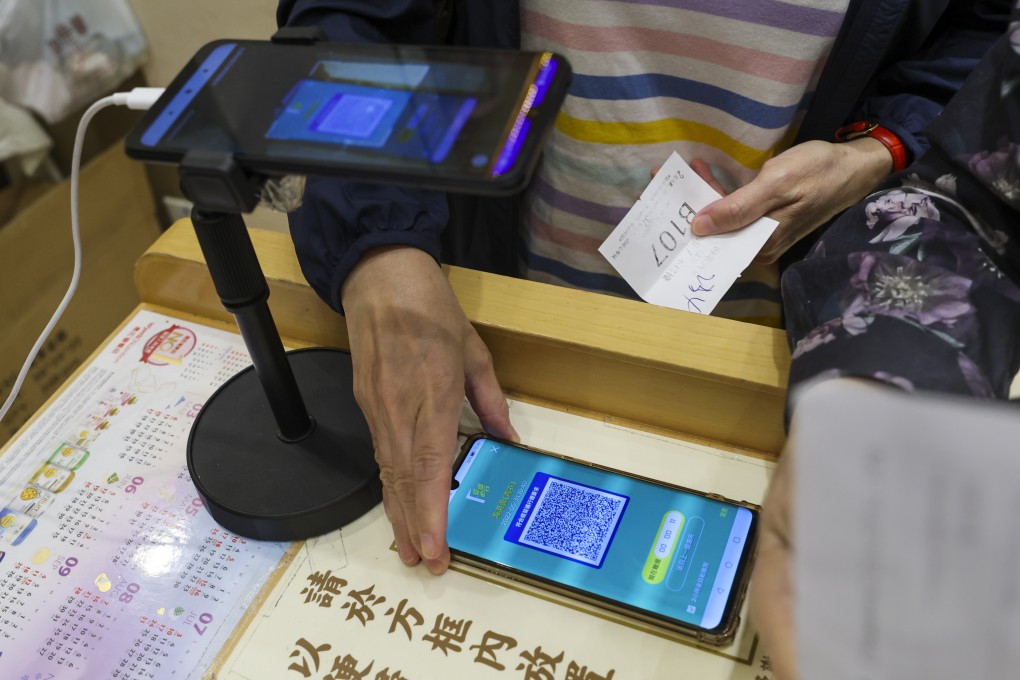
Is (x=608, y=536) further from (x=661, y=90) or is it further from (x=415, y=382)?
(x=661, y=90)

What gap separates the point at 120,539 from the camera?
60cm

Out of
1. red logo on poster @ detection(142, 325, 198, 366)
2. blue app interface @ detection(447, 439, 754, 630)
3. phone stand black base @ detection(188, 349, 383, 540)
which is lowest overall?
red logo on poster @ detection(142, 325, 198, 366)

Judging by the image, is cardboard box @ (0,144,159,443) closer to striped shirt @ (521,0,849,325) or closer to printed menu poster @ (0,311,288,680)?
printed menu poster @ (0,311,288,680)

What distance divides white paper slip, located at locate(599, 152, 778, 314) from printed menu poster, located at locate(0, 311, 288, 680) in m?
0.39

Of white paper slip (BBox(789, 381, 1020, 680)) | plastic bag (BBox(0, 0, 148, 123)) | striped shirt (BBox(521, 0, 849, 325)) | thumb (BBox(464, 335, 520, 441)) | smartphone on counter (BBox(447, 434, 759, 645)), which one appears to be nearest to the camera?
white paper slip (BBox(789, 381, 1020, 680))

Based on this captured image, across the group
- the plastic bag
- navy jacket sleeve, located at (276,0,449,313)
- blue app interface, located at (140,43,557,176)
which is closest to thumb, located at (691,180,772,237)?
navy jacket sleeve, located at (276,0,449,313)

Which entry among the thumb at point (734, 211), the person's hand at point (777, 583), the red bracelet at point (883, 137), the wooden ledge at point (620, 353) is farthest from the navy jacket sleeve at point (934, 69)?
the person's hand at point (777, 583)

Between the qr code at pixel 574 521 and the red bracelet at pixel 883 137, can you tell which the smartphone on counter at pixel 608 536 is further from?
the red bracelet at pixel 883 137

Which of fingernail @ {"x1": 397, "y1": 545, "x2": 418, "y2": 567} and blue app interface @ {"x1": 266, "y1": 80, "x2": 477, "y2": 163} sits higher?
blue app interface @ {"x1": 266, "y1": 80, "x2": 477, "y2": 163}

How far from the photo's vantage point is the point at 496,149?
0.40 meters

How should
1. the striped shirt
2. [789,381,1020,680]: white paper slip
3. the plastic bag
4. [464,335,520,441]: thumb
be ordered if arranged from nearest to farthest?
1. [789,381,1020,680]: white paper slip
2. [464,335,520,441]: thumb
3. the striped shirt
4. the plastic bag

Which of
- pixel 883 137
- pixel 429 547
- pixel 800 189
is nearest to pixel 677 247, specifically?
pixel 800 189

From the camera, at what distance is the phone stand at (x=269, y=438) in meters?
0.53

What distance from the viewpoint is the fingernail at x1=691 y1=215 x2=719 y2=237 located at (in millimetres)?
760
